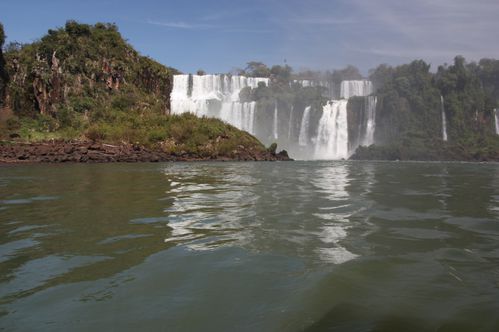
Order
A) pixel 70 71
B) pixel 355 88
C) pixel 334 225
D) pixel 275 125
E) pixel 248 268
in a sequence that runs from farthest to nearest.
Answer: pixel 355 88, pixel 275 125, pixel 70 71, pixel 334 225, pixel 248 268

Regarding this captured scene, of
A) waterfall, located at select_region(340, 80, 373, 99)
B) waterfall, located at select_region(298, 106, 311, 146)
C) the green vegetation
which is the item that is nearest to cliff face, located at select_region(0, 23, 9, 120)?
waterfall, located at select_region(298, 106, 311, 146)

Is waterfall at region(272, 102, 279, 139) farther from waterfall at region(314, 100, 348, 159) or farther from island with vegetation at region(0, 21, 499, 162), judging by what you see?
waterfall at region(314, 100, 348, 159)

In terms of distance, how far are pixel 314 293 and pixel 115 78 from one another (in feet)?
151

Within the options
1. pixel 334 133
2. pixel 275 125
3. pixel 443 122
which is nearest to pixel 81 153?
pixel 334 133

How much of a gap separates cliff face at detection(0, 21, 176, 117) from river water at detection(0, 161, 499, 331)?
123 ft

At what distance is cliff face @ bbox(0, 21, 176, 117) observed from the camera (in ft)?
136

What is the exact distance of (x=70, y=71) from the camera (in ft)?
140

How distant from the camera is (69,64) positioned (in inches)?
1681

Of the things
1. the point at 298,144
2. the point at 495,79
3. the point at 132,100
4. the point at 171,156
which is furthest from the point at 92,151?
the point at 495,79

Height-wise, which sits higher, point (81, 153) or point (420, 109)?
point (420, 109)

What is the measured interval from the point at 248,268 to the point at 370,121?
232 feet

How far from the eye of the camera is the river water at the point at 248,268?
10.2 ft

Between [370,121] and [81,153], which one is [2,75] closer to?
[81,153]

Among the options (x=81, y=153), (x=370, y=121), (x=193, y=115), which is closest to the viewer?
(x=81, y=153)
